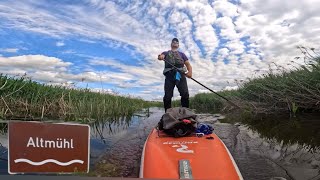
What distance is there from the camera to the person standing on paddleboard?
29.8 feet

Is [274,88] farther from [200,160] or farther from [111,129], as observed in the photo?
[200,160]

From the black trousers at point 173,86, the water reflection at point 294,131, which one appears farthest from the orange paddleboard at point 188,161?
the black trousers at point 173,86

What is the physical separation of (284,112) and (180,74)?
13.7 ft

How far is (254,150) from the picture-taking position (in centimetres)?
646

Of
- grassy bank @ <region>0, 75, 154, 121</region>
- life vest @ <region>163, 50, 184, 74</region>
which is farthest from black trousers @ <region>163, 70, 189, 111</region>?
grassy bank @ <region>0, 75, 154, 121</region>

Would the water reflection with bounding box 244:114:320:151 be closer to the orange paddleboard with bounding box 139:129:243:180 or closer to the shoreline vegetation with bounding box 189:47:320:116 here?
the shoreline vegetation with bounding box 189:47:320:116

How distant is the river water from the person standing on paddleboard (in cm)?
137

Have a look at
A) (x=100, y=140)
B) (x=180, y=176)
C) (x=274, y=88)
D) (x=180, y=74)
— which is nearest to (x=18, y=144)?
(x=180, y=176)

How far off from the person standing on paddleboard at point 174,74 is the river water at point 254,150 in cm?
137

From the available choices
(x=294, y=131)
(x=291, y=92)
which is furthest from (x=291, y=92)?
(x=294, y=131)

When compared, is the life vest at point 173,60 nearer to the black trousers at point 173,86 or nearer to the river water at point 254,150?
the black trousers at point 173,86

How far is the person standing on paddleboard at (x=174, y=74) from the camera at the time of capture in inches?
358

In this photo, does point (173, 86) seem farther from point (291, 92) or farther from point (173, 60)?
point (291, 92)

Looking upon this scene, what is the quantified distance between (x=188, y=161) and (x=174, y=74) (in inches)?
208
